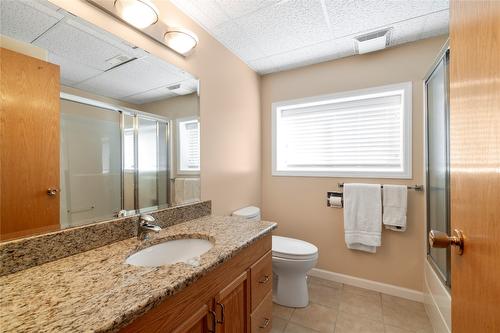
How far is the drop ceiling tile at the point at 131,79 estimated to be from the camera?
3.52 feet

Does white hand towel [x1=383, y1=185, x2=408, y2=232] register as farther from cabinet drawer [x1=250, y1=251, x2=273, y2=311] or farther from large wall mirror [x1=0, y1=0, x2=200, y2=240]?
large wall mirror [x1=0, y1=0, x2=200, y2=240]

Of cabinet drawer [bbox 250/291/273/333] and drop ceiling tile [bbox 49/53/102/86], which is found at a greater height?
drop ceiling tile [bbox 49/53/102/86]

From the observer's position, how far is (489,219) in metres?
0.49

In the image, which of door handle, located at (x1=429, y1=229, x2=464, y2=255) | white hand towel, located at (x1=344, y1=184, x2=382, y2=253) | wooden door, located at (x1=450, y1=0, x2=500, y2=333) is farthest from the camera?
white hand towel, located at (x1=344, y1=184, x2=382, y2=253)

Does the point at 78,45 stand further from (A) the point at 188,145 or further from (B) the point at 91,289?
(B) the point at 91,289

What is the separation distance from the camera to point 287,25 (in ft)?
5.39

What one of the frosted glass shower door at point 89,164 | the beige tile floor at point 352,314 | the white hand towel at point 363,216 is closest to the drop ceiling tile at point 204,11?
the frosted glass shower door at point 89,164

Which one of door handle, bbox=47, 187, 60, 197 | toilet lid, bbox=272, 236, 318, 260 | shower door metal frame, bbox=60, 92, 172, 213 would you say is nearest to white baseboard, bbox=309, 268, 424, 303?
toilet lid, bbox=272, 236, 318, 260

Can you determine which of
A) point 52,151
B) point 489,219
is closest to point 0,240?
point 52,151

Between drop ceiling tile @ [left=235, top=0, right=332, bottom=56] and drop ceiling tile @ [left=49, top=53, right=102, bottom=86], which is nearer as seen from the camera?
drop ceiling tile @ [left=49, top=53, right=102, bottom=86]

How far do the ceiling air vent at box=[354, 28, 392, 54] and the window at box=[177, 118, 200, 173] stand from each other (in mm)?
1554

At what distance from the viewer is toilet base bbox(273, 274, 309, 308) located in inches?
70.4

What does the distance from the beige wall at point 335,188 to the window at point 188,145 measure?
109 centimetres

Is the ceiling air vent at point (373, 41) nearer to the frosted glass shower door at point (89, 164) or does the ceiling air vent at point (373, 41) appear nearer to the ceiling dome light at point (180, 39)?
the ceiling dome light at point (180, 39)
